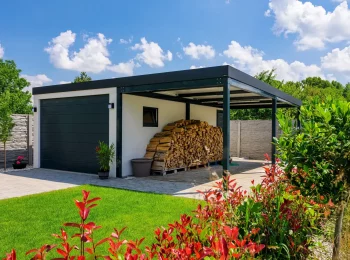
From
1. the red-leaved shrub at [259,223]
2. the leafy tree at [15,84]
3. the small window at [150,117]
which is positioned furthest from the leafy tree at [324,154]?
the leafy tree at [15,84]

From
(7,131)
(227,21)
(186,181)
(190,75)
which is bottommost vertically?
(186,181)

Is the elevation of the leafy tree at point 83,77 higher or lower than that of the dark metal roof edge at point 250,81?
higher

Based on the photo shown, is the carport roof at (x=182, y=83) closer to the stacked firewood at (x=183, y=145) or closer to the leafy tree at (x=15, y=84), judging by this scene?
the stacked firewood at (x=183, y=145)

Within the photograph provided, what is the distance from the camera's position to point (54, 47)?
53.2 ft

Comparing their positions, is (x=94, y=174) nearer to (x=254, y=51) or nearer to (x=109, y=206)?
(x=109, y=206)

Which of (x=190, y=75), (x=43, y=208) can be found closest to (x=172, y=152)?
(x=190, y=75)

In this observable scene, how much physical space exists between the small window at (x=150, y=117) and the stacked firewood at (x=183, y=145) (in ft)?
1.50

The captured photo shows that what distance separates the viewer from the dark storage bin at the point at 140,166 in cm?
919

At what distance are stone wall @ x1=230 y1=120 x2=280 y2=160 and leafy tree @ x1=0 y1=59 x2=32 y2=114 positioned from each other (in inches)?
1102

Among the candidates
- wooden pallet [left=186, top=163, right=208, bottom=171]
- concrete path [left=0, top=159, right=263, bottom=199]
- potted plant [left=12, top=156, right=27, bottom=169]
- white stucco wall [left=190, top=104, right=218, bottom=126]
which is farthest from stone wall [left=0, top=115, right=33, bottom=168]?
white stucco wall [left=190, top=104, right=218, bottom=126]

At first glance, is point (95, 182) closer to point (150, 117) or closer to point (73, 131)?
point (73, 131)

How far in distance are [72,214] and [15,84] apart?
38073 mm

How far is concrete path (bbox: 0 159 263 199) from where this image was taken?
711 centimetres

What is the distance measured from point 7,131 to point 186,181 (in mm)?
6608
